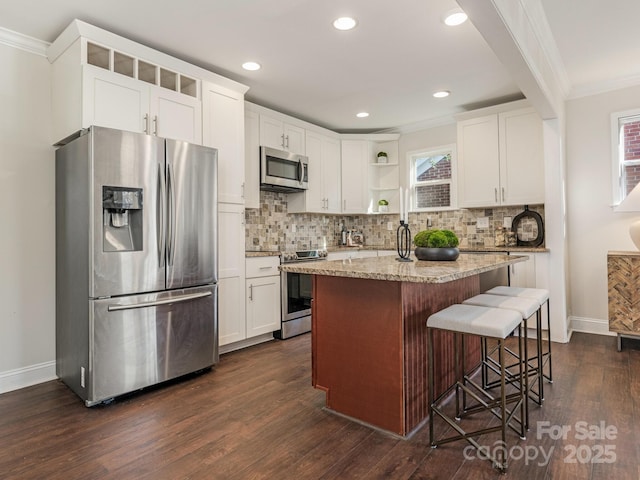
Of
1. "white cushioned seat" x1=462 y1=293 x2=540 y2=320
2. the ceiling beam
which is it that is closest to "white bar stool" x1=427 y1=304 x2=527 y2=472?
"white cushioned seat" x1=462 y1=293 x2=540 y2=320

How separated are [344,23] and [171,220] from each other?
1829 mm

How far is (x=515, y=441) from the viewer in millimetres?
1878

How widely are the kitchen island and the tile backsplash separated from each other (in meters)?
2.18

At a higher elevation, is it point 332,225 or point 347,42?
point 347,42

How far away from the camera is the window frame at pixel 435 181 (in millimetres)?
4805

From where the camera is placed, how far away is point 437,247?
2441 millimetres

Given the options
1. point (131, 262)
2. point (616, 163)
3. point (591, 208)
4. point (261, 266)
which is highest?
point (616, 163)

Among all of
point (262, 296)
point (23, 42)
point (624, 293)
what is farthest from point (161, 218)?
point (624, 293)

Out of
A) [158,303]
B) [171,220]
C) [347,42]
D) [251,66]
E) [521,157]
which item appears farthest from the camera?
[521,157]

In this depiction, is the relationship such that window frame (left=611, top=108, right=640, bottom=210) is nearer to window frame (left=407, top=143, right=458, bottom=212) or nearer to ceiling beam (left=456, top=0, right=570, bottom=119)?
ceiling beam (left=456, top=0, right=570, bottom=119)

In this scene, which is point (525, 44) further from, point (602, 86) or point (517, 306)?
point (602, 86)

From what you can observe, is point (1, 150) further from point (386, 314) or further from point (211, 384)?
point (386, 314)

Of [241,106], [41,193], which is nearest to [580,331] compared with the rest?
[241,106]

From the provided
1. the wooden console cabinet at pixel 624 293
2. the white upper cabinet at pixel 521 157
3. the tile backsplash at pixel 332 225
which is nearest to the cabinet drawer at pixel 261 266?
the tile backsplash at pixel 332 225
